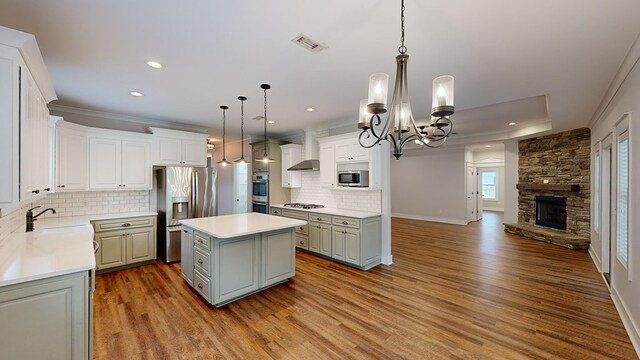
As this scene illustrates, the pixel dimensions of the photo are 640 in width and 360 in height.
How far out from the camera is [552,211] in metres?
6.59

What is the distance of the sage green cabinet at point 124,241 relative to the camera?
3977 millimetres

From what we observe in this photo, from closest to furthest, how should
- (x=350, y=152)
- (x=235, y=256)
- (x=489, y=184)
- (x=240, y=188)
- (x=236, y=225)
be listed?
1. (x=235, y=256)
2. (x=236, y=225)
3. (x=350, y=152)
4. (x=240, y=188)
5. (x=489, y=184)

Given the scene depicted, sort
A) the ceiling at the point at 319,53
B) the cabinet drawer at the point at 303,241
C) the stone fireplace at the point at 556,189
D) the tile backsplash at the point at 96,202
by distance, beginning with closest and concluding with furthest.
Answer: the ceiling at the point at 319,53 < the tile backsplash at the point at 96,202 < the cabinet drawer at the point at 303,241 < the stone fireplace at the point at 556,189

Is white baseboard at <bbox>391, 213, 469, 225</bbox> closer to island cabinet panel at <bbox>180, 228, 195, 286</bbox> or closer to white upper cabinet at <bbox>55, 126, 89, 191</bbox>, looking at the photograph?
island cabinet panel at <bbox>180, 228, 195, 286</bbox>

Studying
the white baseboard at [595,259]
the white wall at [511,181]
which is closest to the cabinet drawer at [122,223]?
the white baseboard at [595,259]

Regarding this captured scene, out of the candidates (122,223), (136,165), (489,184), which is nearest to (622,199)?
(122,223)

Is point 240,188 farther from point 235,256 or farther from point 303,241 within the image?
point 235,256

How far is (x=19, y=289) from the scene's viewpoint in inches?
63.5

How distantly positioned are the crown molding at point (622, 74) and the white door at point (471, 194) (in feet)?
15.5

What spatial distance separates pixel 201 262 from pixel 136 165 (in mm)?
2624

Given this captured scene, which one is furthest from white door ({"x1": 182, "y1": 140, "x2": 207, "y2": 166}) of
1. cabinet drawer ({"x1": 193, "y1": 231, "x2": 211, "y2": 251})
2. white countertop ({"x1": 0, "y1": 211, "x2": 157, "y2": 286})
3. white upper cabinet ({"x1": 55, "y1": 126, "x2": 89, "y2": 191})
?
cabinet drawer ({"x1": 193, "y1": 231, "x2": 211, "y2": 251})

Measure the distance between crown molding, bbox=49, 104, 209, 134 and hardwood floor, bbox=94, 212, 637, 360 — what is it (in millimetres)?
2640

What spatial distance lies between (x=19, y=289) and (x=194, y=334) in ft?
4.37

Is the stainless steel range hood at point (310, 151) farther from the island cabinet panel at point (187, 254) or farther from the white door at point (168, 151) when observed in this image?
the island cabinet panel at point (187, 254)
